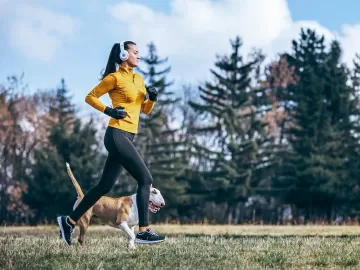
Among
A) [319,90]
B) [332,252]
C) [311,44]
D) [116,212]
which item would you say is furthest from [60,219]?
[311,44]

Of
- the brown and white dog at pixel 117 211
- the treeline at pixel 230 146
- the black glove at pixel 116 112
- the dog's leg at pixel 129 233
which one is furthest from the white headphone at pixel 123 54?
the treeline at pixel 230 146

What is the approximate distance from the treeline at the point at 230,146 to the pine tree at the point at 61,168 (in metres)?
0.08

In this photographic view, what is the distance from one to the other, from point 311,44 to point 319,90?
10.7 m

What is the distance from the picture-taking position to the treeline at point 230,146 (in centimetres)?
4391

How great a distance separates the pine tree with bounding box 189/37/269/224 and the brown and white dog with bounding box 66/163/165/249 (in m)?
35.9

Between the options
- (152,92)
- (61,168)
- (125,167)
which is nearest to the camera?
(125,167)

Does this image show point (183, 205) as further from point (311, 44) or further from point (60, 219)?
point (60, 219)

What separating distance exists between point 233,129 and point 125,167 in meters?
40.3

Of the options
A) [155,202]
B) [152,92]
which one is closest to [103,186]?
[152,92]

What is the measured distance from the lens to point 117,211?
9.83 metres

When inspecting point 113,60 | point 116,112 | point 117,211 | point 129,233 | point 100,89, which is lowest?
point 129,233

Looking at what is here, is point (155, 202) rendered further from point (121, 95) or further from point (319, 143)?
point (319, 143)

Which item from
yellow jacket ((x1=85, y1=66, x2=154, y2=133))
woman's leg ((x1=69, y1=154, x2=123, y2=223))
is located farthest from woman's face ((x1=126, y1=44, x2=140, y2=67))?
woman's leg ((x1=69, y1=154, x2=123, y2=223))

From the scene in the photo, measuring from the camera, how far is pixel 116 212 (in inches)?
388
